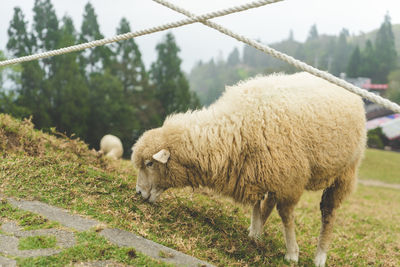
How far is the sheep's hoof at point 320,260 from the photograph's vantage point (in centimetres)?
510

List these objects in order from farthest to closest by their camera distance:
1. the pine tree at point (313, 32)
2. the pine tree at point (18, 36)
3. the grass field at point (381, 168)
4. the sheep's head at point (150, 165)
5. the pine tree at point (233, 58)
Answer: the pine tree at point (313, 32)
the pine tree at point (233, 58)
the grass field at point (381, 168)
the pine tree at point (18, 36)
the sheep's head at point (150, 165)

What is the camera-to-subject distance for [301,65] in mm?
2840

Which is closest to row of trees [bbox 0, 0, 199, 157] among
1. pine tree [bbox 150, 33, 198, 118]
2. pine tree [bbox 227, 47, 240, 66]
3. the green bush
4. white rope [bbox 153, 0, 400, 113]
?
pine tree [bbox 150, 33, 198, 118]

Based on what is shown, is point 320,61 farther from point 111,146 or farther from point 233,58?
point 111,146

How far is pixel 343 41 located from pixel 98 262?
90.3m

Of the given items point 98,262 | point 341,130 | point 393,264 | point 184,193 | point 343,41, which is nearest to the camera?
point 98,262

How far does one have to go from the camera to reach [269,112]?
4332mm

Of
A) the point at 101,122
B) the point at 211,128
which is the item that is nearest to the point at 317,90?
the point at 211,128

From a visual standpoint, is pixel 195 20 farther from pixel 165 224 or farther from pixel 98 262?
pixel 165 224

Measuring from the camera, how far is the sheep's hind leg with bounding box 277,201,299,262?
4609mm

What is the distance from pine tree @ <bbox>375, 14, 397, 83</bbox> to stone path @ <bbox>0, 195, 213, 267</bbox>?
5841 centimetres

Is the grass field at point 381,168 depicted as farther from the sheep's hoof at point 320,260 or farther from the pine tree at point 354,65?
the pine tree at point 354,65

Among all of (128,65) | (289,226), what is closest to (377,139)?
(128,65)

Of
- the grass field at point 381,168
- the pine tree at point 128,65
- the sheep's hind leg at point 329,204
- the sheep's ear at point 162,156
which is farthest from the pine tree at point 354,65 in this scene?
the sheep's ear at point 162,156
